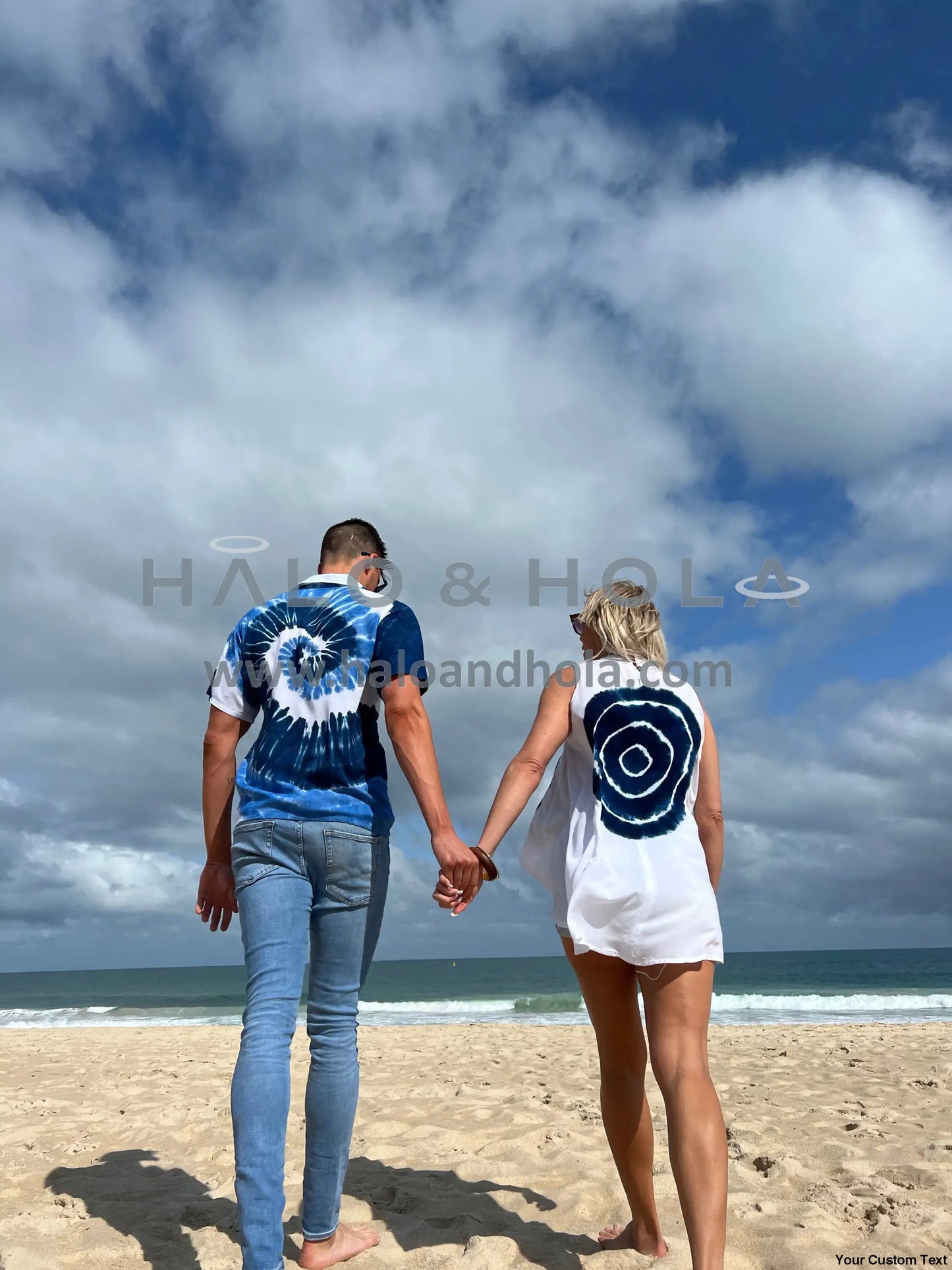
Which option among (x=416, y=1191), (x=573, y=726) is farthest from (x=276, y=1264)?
(x=573, y=726)

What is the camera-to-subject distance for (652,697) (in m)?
2.68

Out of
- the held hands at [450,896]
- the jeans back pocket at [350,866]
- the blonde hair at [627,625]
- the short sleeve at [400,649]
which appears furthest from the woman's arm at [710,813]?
the jeans back pocket at [350,866]

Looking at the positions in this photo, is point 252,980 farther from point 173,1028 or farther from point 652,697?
point 173,1028

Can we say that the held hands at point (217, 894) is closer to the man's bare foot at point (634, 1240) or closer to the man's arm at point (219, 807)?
the man's arm at point (219, 807)

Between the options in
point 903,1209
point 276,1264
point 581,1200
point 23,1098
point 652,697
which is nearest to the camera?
point 276,1264

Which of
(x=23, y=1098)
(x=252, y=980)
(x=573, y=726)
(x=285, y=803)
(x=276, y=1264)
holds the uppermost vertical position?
(x=573, y=726)

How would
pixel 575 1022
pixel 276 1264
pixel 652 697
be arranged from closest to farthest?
pixel 276 1264 < pixel 652 697 < pixel 575 1022

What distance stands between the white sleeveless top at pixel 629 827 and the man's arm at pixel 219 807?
100 cm

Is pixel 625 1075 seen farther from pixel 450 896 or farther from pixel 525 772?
pixel 525 772

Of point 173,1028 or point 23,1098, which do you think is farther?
point 173,1028

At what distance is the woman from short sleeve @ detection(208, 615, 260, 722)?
877 mm

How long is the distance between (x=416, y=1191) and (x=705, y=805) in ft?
7.08

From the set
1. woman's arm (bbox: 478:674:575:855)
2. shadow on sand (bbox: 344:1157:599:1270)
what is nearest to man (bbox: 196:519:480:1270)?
woman's arm (bbox: 478:674:575:855)

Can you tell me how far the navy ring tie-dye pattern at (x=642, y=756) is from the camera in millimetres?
2555
